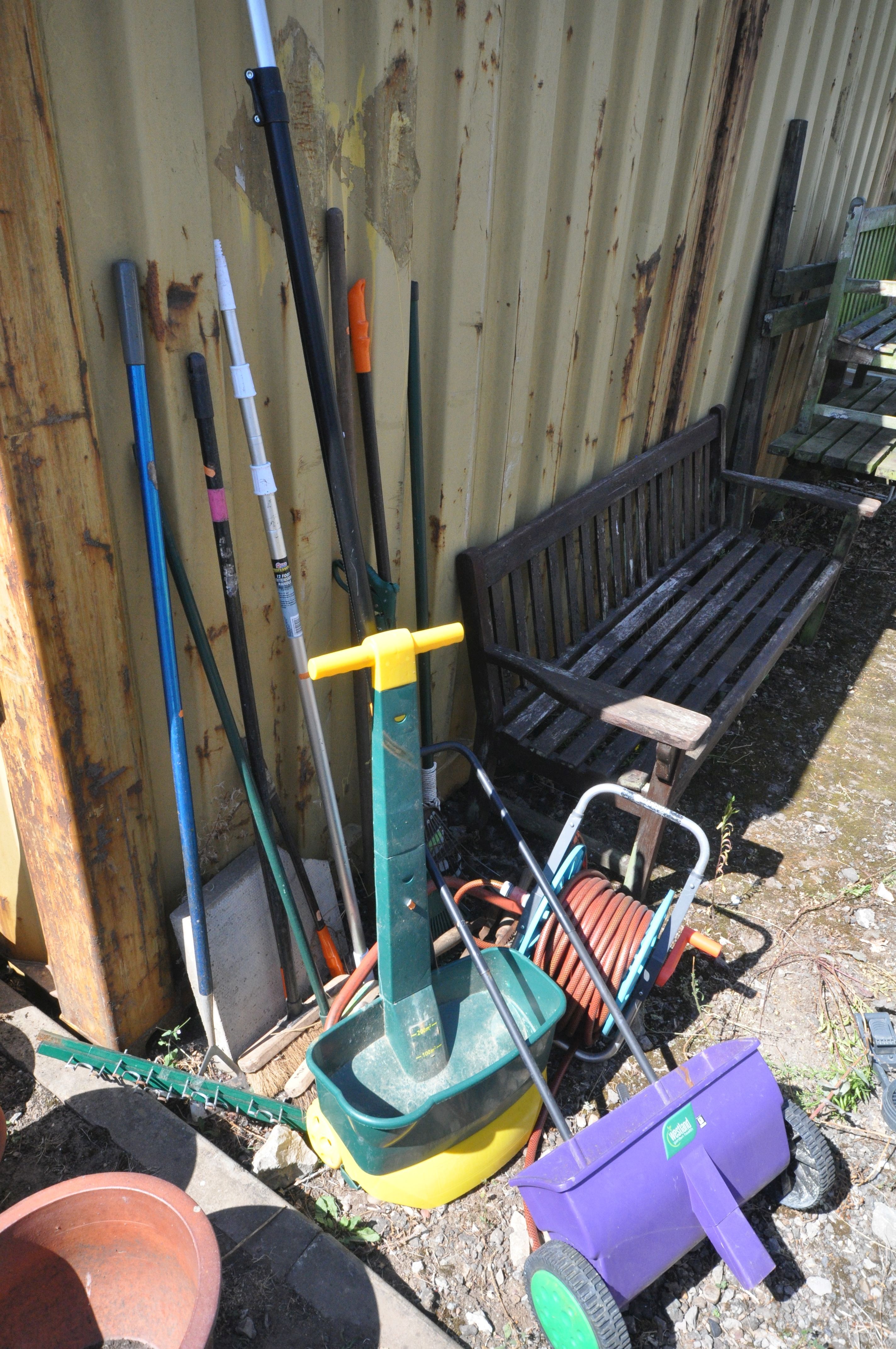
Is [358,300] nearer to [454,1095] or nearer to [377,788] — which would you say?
[377,788]

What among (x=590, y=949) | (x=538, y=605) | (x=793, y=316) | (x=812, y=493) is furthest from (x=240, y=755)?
(x=793, y=316)

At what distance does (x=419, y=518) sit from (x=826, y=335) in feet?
12.6

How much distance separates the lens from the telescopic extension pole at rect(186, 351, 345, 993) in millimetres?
1901

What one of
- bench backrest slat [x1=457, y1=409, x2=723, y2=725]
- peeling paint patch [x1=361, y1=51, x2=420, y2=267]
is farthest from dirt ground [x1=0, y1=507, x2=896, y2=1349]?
peeling paint patch [x1=361, y1=51, x2=420, y2=267]

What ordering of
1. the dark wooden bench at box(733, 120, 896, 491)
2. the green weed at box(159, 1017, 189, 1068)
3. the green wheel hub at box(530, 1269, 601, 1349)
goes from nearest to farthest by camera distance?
the green wheel hub at box(530, 1269, 601, 1349) < the green weed at box(159, 1017, 189, 1068) < the dark wooden bench at box(733, 120, 896, 491)

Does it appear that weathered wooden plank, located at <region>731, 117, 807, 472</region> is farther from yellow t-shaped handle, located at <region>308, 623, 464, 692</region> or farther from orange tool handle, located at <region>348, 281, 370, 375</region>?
yellow t-shaped handle, located at <region>308, 623, 464, 692</region>

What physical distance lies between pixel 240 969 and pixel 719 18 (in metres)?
4.11

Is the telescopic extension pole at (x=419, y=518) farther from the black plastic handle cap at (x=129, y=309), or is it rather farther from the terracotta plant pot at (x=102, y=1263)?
the terracotta plant pot at (x=102, y=1263)

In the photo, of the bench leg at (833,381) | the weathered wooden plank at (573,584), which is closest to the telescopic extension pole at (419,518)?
the weathered wooden plank at (573,584)

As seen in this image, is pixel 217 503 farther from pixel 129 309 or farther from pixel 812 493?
pixel 812 493

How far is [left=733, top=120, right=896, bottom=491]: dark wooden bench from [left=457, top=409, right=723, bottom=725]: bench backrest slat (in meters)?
0.61

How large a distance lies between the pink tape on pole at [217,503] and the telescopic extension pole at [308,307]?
32cm

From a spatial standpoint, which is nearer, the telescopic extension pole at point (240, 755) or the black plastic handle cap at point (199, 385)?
the black plastic handle cap at point (199, 385)

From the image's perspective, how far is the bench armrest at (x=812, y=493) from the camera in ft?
14.4
